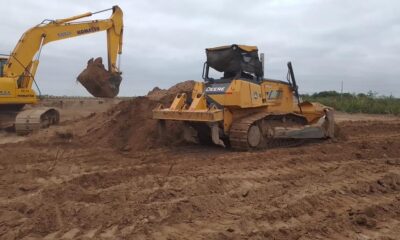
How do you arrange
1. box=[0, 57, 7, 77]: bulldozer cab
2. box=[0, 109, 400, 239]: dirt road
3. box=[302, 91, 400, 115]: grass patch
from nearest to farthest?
1. box=[0, 109, 400, 239]: dirt road
2. box=[0, 57, 7, 77]: bulldozer cab
3. box=[302, 91, 400, 115]: grass patch

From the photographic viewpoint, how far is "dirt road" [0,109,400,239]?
196 inches

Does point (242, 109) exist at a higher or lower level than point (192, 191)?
higher

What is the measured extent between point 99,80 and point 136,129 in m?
5.12

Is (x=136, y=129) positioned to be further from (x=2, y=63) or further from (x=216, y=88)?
(x=2, y=63)

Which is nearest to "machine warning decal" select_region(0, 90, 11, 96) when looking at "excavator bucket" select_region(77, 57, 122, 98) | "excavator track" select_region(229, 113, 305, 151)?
"excavator bucket" select_region(77, 57, 122, 98)

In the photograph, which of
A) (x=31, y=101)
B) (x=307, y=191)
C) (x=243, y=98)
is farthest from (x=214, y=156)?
(x=31, y=101)

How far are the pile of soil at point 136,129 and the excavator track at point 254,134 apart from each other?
1719 mm

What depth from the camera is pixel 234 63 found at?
10867 millimetres

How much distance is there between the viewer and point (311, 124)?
12234 mm

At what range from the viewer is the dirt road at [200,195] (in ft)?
16.3

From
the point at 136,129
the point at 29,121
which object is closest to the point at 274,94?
the point at 136,129

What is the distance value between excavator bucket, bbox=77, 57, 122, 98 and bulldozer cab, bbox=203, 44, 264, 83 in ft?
19.7

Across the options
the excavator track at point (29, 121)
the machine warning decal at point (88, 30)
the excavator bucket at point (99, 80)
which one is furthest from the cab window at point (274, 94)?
the machine warning decal at point (88, 30)

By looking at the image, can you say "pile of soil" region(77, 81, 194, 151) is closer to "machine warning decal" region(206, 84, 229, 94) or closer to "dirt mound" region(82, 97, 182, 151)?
"dirt mound" region(82, 97, 182, 151)
